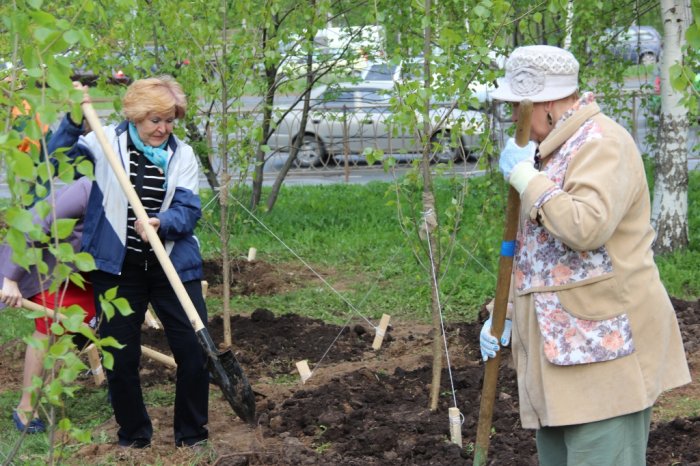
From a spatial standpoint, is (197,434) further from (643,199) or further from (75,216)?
(643,199)

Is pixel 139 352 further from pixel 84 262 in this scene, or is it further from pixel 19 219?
pixel 19 219

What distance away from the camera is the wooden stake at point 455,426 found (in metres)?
4.29

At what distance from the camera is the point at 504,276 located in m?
3.19

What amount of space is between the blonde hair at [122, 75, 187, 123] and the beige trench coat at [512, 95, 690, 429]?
6.24 feet

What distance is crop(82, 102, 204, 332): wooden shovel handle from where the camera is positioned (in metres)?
4.14

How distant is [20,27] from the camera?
8.57 feet

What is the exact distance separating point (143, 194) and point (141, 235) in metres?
0.25

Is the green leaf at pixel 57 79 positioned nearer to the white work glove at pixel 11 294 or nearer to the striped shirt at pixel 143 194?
the striped shirt at pixel 143 194

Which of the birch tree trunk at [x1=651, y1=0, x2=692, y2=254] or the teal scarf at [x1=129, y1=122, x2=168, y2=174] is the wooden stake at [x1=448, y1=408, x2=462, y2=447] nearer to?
the teal scarf at [x1=129, y1=122, x2=168, y2=174]

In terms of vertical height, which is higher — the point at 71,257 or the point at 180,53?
the point at 180,53

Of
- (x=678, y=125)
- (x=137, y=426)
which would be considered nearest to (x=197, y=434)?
(x=137, y=426)

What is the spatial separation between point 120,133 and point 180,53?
1727 mm

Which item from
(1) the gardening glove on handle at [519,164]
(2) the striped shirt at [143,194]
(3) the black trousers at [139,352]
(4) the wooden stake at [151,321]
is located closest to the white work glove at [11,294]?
(3) the black trousers at [139,352]

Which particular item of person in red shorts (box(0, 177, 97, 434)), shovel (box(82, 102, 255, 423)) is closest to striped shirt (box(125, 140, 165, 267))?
shovel (box(82, 102, 255, 423))
